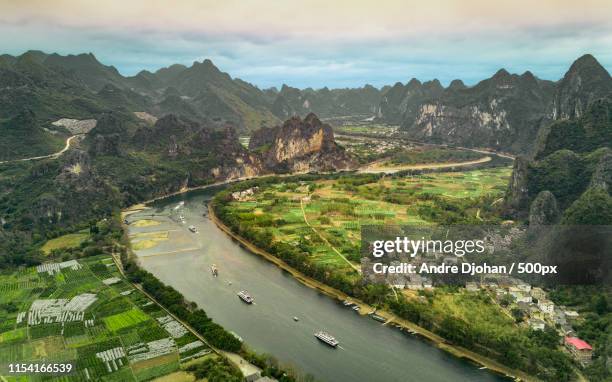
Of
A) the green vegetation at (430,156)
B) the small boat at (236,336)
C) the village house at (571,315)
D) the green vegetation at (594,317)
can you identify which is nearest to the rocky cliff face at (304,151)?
the green vegetation at (430,156)

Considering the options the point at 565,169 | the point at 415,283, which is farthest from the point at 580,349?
the point at 565,169

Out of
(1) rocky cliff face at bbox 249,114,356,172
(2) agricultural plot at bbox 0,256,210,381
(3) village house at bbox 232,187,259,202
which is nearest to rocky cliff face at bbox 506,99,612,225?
(2) agricultural plot at bbox 0,256,210,381

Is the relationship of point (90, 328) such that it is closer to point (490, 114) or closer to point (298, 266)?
point (298, 266)

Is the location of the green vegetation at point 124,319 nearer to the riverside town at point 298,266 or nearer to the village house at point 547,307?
the riverside town at point 298,266

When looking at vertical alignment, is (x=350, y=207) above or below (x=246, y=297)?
above

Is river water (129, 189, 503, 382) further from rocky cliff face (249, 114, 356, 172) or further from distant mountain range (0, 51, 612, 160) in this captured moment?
distant mountain range (0, 51, 612, 160)

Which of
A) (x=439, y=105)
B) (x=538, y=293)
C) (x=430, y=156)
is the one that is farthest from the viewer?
(x=439, y=105)
